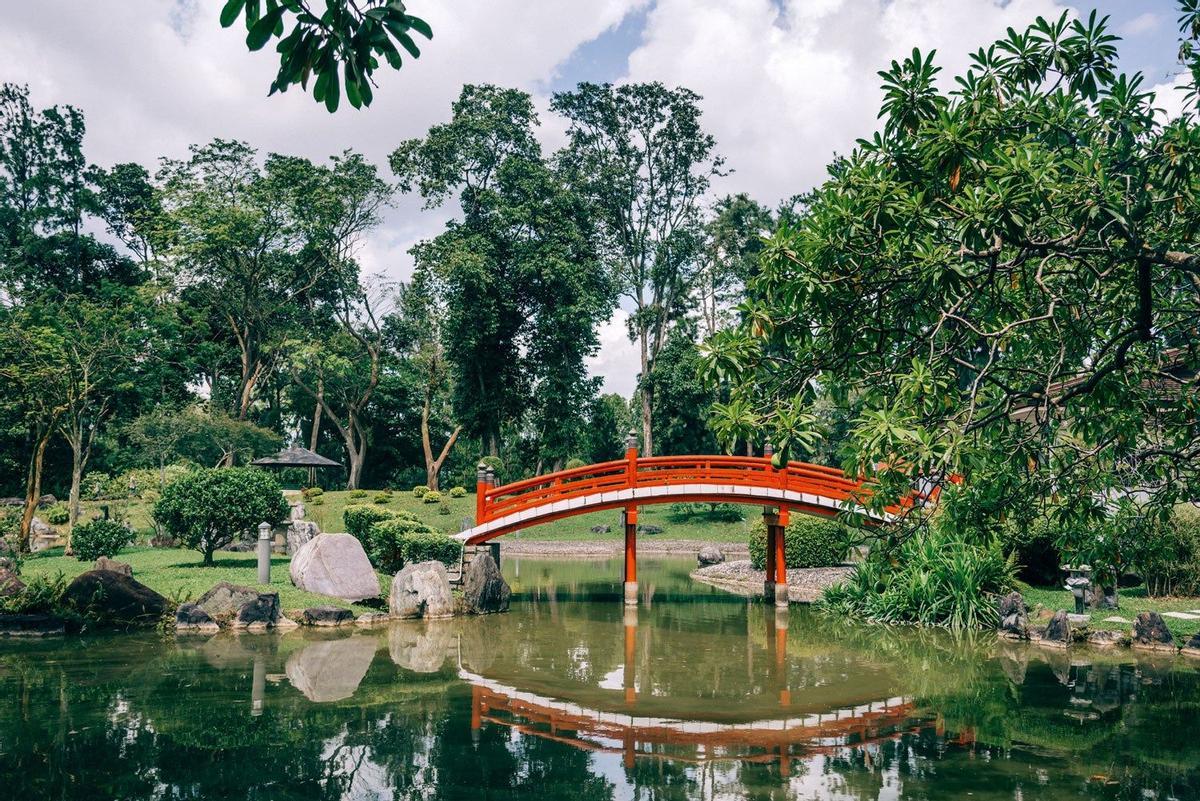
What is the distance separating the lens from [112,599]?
39.8 feet

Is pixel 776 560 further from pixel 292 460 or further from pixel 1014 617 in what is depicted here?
pixel 292 460

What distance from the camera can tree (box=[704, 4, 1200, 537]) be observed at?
198 inches

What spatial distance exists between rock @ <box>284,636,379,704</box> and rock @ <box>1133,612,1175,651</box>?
32.6 ft

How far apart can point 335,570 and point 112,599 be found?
3398 millimetres

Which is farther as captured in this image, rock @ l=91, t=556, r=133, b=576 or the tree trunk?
the tree trunk

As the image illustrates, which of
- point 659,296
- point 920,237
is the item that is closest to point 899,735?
point 920,237

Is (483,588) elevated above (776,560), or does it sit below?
below

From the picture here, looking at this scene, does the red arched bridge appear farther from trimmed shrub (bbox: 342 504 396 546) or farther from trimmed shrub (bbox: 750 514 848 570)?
trimmed shrub (bbox: 750 514 848 570)

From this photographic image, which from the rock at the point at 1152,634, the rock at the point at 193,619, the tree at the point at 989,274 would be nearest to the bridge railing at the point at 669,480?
the rock at the point at 193,619

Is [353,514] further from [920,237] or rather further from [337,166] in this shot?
[337,166]

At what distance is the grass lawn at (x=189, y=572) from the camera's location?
13.5 m

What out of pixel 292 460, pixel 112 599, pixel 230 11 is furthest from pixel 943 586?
pixel 292 460

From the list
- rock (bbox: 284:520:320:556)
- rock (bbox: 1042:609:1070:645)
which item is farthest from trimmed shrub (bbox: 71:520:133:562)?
rock (bbox: 1042:609:1070:645)

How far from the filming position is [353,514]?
1828 cm
